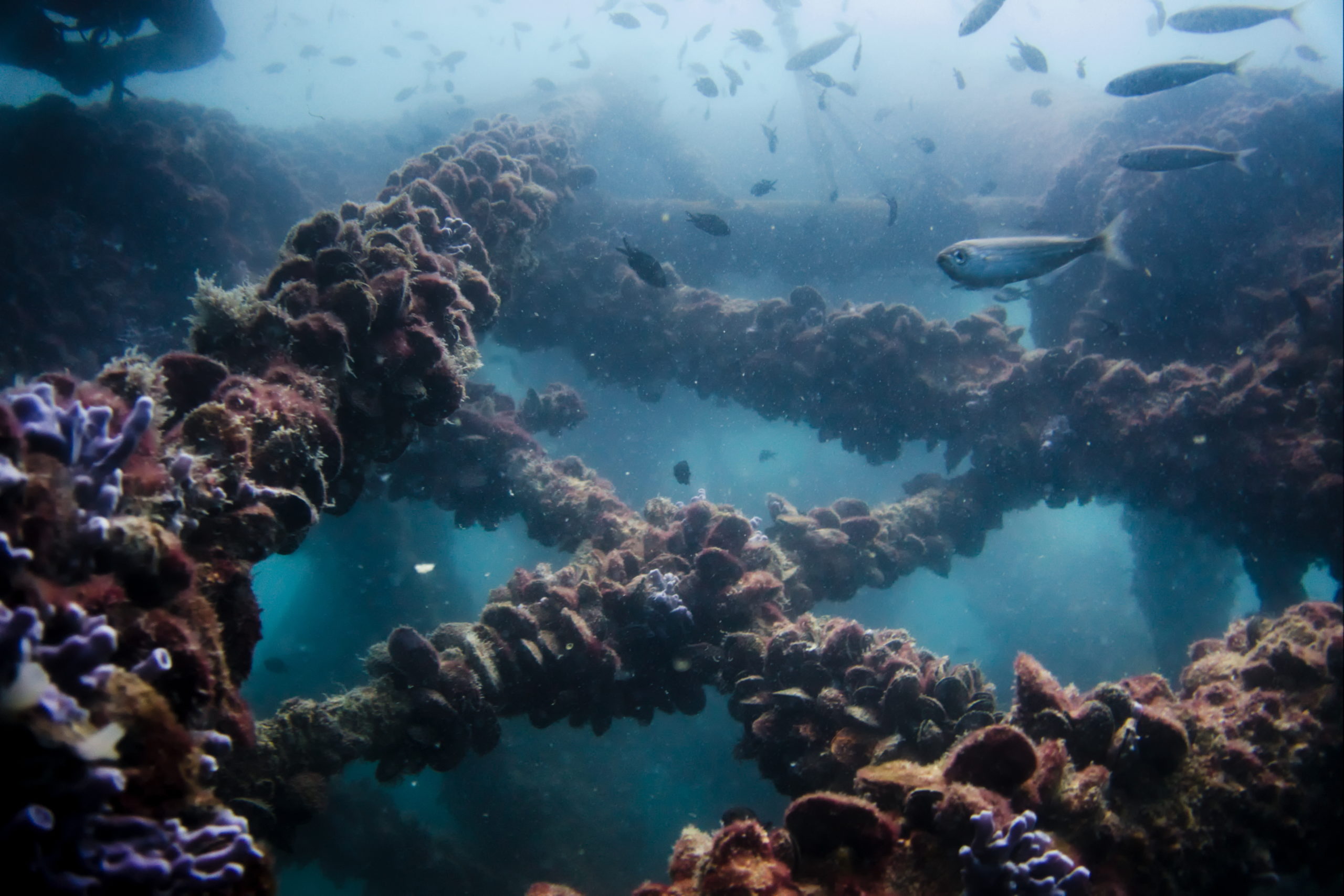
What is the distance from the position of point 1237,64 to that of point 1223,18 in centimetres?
231

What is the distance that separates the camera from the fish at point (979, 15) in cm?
854

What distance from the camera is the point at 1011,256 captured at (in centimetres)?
500

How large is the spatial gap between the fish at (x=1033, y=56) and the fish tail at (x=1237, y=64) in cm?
→ 423

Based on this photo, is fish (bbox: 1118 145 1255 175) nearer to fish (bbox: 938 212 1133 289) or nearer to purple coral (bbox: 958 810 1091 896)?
fish (bbox: 938 212 1133 289)

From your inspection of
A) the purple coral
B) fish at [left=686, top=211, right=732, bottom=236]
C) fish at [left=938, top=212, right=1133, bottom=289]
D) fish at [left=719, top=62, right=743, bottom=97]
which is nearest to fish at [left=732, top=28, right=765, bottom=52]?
fish at [left=719, top=62, right=743, bottom=97]

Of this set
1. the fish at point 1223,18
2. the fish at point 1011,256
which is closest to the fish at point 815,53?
the fish at point 1223,18

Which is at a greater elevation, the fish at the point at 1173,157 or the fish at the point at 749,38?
the fish at the point at 749,38

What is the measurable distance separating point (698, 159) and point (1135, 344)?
1792 cm

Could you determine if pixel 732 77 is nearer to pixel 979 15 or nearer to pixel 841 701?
pixel 979 15

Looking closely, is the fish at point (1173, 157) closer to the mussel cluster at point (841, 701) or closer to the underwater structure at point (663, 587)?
the underwater structure at point (663, 587)

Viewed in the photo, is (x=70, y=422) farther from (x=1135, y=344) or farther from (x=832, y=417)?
(x=1135, y=344)

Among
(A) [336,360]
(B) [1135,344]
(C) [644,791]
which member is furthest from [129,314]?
(B) [1135,344]

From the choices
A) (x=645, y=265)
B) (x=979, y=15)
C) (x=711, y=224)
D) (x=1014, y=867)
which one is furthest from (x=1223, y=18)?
(x=1014, y=867)

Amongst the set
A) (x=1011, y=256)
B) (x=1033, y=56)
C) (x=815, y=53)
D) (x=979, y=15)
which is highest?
(x=815, y=53)
